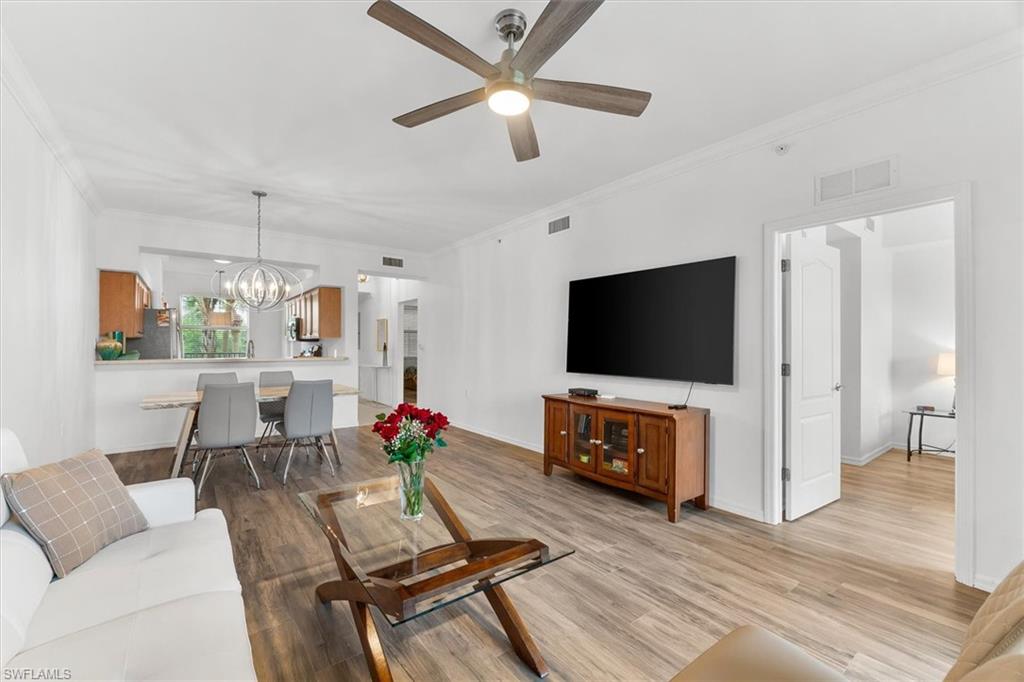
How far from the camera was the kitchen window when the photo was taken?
962 centimetres

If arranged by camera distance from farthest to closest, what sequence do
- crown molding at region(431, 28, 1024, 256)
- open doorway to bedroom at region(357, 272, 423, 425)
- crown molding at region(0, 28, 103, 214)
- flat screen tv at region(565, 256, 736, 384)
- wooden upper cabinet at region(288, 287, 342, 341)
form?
open doorway to bedroom at region(357, 272, 423, 425)
wooden upper cabinet at region(288, 287, 342, 341)
flat screen tv at region(565, 256, 736, 384)
crown molding at region(0, 28, 103, 214)
crown molding at region(431, 28, 1024, 256)

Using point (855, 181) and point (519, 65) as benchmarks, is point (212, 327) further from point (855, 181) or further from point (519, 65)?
point (855, 181)

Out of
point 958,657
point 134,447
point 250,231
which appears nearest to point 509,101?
point 958,657

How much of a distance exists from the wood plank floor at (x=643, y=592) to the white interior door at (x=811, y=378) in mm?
255

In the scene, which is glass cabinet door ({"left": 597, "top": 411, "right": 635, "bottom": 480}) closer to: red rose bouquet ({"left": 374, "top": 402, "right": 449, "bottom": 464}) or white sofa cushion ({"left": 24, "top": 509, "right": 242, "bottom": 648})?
red rose bouquet ({"left": 374, "top": 402, "right": 449, "bottom": 464})

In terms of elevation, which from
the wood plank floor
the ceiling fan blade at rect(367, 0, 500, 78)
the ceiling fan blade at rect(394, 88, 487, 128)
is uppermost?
the ceiling fan blade at rect(367, 0, 500, 78)

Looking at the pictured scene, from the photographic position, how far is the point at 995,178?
91.1 inches

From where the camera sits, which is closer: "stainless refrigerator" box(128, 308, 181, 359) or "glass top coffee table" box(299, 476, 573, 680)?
"glass top coffee table" box(299, 476, 573, 680)

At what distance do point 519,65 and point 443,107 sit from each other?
50 centimetres

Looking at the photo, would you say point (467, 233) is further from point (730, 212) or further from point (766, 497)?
point (766, 497)

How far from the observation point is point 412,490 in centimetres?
206

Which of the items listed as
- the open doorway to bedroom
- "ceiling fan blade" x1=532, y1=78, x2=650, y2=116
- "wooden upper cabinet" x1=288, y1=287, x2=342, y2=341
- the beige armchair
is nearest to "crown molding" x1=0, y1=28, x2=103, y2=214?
"ceiling fan blade" x1=532, y1=78, x2=650, y2=116

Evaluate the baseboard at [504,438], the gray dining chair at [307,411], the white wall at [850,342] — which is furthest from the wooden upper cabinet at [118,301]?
the white wall at [850,342]

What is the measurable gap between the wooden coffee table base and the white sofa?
380mm
